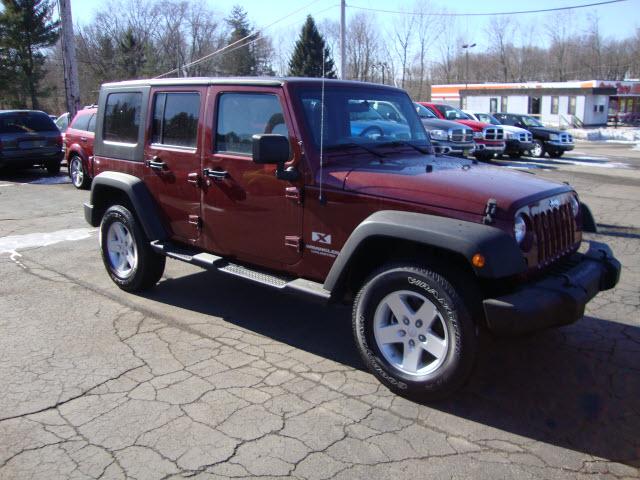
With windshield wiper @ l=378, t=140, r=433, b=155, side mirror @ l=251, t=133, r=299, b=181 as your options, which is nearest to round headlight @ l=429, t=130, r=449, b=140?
windshield wiper @ l=378, t=140, r=433, b=155

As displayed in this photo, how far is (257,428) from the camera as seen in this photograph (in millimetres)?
3258

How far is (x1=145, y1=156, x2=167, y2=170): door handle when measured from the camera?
5.01 m

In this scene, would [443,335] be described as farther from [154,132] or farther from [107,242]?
[107,242]

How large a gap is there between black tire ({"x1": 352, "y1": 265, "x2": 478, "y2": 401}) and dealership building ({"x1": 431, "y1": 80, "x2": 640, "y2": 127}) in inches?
1851

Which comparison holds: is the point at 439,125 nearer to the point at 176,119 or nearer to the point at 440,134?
the point at 440,134

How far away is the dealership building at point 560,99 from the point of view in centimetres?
4531

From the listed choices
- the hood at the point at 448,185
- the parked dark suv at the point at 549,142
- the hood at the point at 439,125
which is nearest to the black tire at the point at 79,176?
the hood at the point at 439,125

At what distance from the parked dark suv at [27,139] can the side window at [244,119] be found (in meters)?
11.9

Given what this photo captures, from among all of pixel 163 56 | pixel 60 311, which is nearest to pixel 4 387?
pixel 60 311

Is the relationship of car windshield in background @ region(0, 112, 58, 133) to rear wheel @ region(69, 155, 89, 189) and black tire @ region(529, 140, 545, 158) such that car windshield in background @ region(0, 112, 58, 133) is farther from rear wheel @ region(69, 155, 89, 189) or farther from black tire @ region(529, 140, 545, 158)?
black tire @ region(529, 140, 545, 158)

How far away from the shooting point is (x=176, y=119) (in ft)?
16.3

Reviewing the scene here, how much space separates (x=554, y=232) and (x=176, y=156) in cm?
305

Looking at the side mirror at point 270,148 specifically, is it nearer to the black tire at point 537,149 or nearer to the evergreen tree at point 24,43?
the black tire at point 537,149

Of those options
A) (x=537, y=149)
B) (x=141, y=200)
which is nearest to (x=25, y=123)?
(x=141, y=200)
